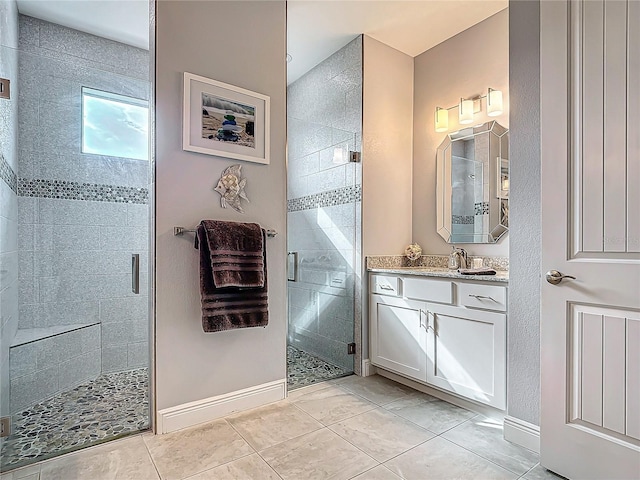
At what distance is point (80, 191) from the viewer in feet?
8.47

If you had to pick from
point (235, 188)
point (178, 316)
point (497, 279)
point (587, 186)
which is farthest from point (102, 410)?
point (587, 186)

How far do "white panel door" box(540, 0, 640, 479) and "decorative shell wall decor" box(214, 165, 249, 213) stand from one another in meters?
1.60

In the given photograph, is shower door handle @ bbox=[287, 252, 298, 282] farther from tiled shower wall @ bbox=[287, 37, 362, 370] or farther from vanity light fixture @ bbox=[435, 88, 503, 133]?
vanity light fixture @ bbox=[435, 88, 503, 133]

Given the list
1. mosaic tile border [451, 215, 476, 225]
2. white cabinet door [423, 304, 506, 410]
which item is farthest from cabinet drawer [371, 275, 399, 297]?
mosaic tile border [451, 215, 476, 225]

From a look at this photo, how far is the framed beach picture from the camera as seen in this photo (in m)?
2.05

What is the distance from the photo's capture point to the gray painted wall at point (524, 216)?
1.78m

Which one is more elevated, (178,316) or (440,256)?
(440,256)

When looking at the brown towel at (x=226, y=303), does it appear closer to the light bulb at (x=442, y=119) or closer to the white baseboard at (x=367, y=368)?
the white baseboard at (x=367, y=368)

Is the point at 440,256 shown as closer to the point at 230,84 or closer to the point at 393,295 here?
the point at 393,295

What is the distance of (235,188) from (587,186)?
1759 mm

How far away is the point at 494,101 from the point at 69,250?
3.15m

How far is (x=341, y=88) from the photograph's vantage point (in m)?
3.12

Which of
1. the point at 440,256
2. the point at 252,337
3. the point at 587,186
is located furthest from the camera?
the point at 440,256

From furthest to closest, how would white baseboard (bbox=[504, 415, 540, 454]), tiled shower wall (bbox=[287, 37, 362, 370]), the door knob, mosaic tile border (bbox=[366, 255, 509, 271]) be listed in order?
tiled shower wall (bbox=[287, 37, 362, 370])
mosaic tile border (bbox=[366, 255, 509, 271])
white baseboard (bbox=[504, 415, 540, 454])
the door knob
